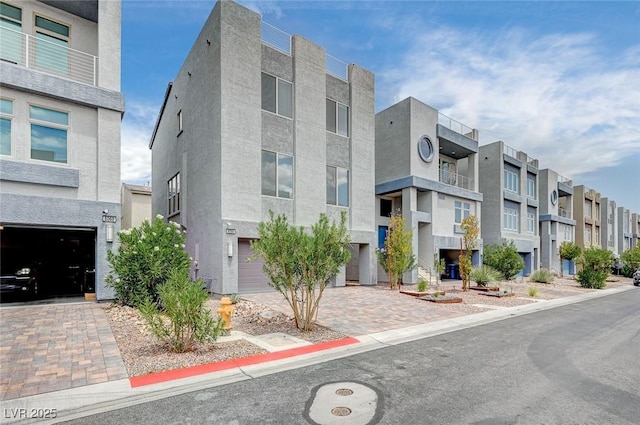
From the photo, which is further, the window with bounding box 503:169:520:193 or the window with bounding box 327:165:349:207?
the window with bounding box 503:169:520:193

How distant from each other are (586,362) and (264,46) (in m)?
16.4

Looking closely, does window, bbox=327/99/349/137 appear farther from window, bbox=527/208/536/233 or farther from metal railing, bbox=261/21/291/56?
window, bbox=527/208/536/233

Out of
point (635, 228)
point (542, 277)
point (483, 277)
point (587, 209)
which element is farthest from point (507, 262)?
point (635, 228)

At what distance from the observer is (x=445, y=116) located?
976 inches

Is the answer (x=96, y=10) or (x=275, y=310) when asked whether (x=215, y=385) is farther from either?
(x=96, y=10)

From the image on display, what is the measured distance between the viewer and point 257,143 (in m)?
15.6

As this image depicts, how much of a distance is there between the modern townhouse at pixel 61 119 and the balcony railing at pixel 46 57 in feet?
0.09

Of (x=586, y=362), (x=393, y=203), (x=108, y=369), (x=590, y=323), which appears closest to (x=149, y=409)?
(x=108, y=369)

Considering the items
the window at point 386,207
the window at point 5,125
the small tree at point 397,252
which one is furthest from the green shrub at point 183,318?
the window at point 386,207

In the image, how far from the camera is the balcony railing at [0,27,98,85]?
11062mm

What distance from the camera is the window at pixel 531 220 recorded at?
3452cm

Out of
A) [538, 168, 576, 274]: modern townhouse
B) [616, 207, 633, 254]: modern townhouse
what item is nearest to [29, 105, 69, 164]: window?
[538, 168, 576, 274]: modern townhouse

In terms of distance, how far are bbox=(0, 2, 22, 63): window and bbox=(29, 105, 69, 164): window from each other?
2019 millimetres

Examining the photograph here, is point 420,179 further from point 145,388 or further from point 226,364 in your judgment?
point 145,388
